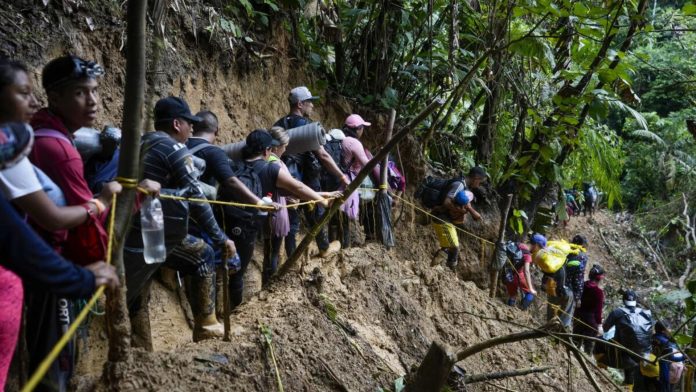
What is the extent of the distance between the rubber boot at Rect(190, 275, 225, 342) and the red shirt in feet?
4.94

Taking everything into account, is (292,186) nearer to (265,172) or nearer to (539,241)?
(265,172)

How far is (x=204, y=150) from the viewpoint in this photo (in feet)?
15.5

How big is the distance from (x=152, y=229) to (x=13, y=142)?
148 centimetres

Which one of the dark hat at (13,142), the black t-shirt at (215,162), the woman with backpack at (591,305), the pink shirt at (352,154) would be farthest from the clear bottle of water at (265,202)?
the woman with backpack at (591,305)

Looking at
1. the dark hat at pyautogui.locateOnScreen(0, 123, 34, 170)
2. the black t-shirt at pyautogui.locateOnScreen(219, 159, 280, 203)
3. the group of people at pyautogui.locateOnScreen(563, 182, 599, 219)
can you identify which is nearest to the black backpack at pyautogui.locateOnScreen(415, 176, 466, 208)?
the black t-shirt at pyautogui.locateOnScreen(219, 159, 280, 203)

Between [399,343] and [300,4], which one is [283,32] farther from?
[399,343]

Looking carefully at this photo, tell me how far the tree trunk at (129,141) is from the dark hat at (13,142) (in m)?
0.58

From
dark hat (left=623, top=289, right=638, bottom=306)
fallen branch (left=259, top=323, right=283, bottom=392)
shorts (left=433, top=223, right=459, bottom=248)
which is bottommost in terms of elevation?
dark hat (left=623, top=289, right=638, bottom=306)

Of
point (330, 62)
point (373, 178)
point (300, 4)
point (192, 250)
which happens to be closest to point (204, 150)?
point (192, 250)

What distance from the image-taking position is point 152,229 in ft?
11.8

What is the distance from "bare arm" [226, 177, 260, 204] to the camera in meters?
4.71

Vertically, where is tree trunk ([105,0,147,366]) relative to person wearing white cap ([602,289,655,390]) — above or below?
above

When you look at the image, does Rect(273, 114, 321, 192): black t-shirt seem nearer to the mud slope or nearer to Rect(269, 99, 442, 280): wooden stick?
Rect(269, 99, 442, 280): wooden stick

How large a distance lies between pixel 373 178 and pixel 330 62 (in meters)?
2.59
